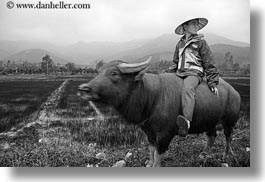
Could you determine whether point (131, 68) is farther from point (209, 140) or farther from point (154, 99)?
point (209, 140)

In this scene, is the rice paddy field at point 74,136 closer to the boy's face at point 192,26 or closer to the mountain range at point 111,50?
the mountain range at point 111,50

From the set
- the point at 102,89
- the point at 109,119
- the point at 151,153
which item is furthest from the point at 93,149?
the point at 102,89

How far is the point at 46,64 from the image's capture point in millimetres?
2584

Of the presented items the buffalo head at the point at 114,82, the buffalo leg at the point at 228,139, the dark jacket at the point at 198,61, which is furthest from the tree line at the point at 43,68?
the buffalo leg at the point at 228,139

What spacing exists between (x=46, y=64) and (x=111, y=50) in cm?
55

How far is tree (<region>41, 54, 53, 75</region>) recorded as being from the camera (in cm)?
256

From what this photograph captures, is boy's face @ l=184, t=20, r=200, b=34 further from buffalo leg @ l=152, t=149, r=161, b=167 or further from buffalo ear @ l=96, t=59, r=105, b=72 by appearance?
buffalo leg @ l=152, t=149, r=161, b=167

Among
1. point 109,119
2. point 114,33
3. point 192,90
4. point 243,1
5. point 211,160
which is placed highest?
point 243,1

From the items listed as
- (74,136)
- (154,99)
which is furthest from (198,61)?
(74,136)

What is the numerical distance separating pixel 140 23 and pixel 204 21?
0.50m

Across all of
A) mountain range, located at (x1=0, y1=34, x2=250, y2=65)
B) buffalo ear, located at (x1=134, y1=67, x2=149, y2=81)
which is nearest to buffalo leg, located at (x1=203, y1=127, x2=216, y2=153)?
mountain range, located at (x1=0, y1=34, x2=250, y2=65)

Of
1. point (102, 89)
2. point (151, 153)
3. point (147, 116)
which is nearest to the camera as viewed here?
point (102, 89)

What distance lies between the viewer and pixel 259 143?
2.54m

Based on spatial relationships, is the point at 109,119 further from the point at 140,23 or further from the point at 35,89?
the point at 140,23
